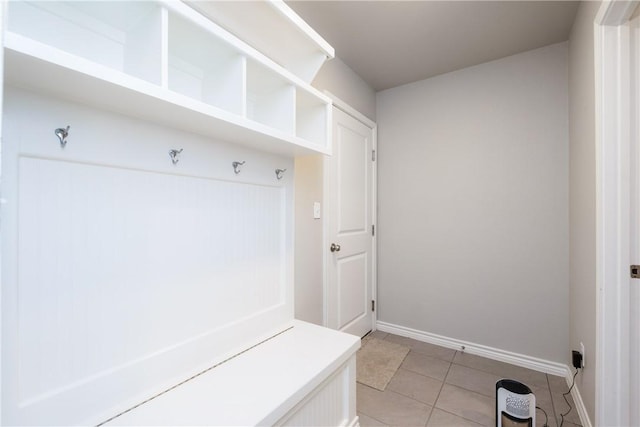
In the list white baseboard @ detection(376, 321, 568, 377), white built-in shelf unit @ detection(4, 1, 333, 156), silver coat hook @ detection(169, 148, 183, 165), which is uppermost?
white built-in shelf unit @ detection(4, 1, 333, 156)

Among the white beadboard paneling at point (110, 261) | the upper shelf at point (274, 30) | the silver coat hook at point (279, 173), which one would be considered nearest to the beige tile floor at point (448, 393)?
the white beadboard paneling at point (110, 261)

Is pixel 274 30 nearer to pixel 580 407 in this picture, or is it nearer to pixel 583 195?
pixel 583 195

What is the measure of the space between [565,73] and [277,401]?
2.77 meters

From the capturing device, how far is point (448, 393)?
1.87 m

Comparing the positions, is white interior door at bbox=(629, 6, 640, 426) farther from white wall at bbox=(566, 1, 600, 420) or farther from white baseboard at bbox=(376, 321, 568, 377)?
white baseboard at bbox=(376, 321, 568, 377)

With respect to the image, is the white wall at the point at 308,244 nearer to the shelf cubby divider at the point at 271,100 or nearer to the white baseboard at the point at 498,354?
the shelf cubby divider at the point at 271,100

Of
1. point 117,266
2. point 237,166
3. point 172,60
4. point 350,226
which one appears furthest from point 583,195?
point 117,266

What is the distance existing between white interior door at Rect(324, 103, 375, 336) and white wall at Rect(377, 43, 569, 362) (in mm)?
182

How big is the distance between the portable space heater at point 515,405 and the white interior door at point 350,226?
113cm

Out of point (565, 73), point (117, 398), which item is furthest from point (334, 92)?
point (117, 398)

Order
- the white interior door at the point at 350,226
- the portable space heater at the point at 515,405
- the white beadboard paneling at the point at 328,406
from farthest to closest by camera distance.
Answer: the white interior door at the point at 350,226
the portable space heater at the point at 515,405
the white beadboard paneling at the point at 328,406

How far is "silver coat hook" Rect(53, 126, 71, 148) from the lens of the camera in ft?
2.49

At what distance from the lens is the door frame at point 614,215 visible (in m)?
1.23

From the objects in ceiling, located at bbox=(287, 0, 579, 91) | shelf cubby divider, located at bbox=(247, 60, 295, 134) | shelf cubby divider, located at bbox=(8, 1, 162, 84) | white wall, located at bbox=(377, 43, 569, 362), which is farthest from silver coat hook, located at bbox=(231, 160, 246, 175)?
white wall, located at bbox=(377, 43, 569, 362)
